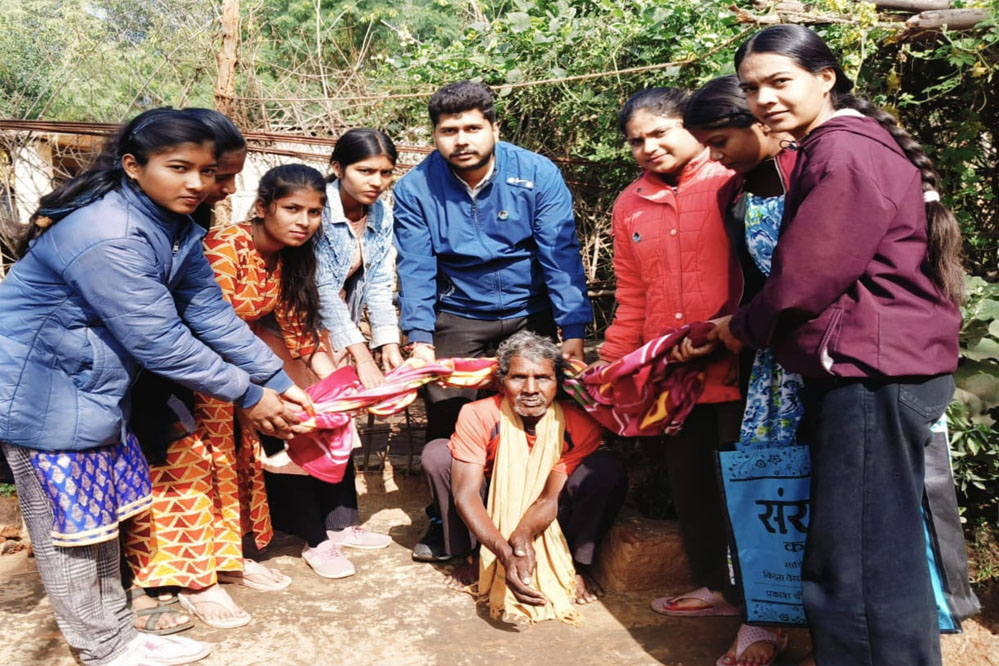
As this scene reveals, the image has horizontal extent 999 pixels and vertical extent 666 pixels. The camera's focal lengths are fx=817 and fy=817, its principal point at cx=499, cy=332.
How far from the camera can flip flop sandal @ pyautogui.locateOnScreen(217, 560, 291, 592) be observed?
3.86m

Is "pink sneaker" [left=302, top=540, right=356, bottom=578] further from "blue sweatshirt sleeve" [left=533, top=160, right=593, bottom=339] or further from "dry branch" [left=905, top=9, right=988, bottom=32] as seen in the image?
"dry branch" [left=905, top=9, right=988, bottom=32]

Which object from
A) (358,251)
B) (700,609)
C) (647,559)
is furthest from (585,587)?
(358,251)

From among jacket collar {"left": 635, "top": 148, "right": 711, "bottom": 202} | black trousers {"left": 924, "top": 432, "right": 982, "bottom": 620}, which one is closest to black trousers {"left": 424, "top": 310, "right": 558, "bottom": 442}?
jacket collar {"left": 635, "top": 148, "right": 711, "bottom": 202}

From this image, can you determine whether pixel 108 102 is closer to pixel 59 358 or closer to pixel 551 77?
pixel 551 77

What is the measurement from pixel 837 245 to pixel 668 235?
110 cm

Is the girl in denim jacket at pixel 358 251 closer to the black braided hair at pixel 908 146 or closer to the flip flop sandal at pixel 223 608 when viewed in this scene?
the flip flop sandal at pixel 223 608

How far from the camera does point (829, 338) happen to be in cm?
232

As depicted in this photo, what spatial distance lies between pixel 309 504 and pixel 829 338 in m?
2.77

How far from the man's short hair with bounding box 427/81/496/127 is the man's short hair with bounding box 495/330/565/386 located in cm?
106

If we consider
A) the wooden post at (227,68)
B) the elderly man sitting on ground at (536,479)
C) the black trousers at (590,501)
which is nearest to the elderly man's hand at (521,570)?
the elderly man sitting on ground at (536,479)

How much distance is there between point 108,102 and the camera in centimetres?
1062

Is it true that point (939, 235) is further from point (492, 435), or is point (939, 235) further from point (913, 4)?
point (913, 4)

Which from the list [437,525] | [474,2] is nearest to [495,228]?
[437,525]

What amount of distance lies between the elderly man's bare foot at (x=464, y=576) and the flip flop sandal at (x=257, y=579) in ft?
2.55
